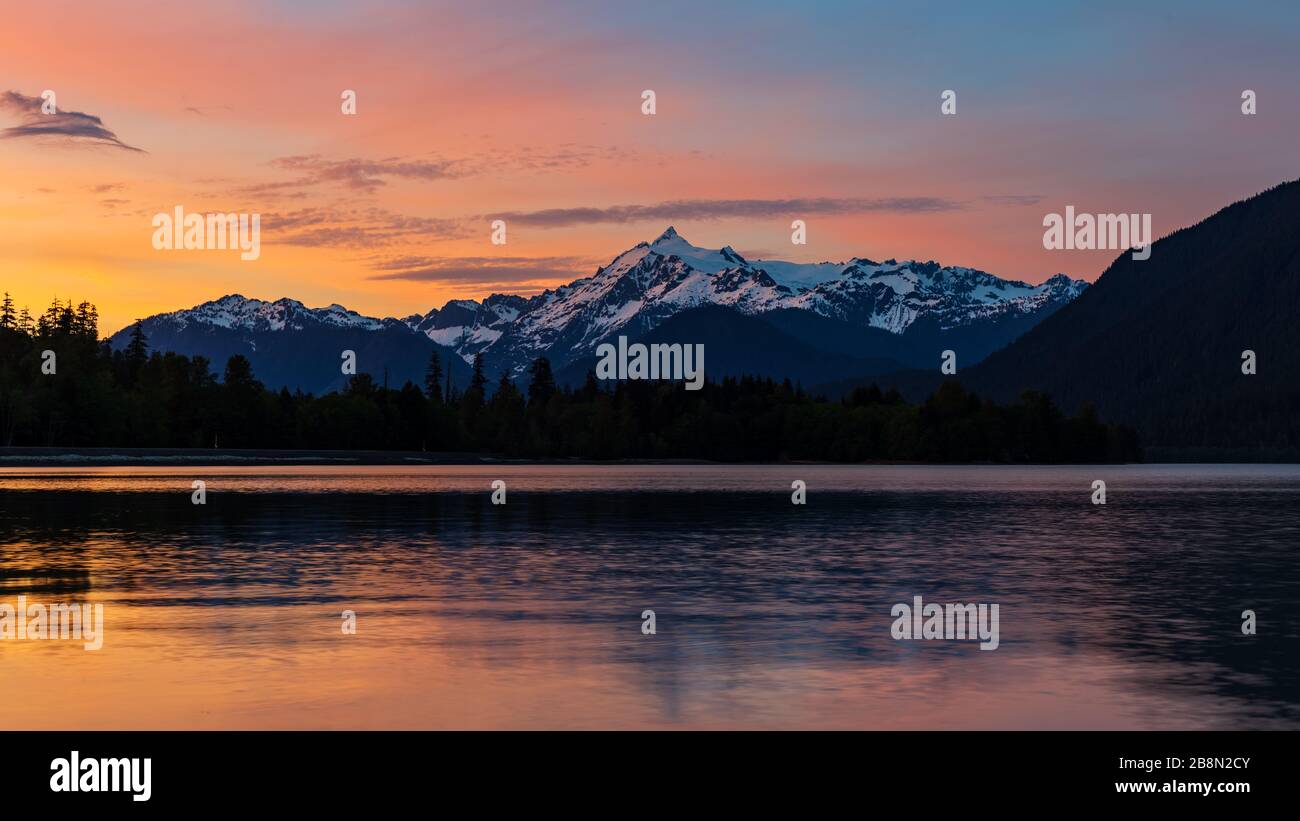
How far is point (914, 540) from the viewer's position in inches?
2510

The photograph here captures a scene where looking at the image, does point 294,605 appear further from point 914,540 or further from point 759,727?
point 914,540

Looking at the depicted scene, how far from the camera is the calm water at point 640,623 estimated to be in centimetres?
2275

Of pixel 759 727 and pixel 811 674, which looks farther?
pixel 811 674

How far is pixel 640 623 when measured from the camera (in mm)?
33656

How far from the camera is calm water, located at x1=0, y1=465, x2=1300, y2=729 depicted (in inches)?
896

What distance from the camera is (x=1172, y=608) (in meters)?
37.1

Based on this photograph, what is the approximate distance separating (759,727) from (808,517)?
2498 inches
